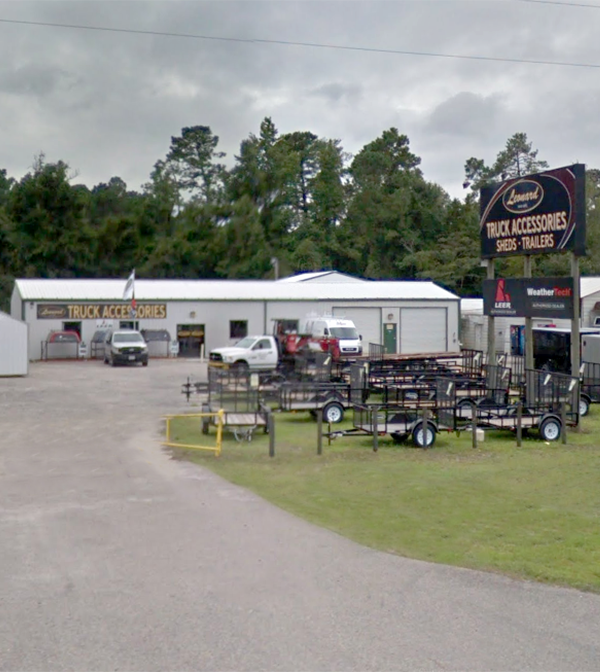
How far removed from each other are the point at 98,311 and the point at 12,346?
12.8 meters

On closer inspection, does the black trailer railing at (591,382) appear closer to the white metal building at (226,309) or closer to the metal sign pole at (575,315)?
the metal sign pole at (575,315)

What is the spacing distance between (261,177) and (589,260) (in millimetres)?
31784

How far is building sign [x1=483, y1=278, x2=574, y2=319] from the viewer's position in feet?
71.5

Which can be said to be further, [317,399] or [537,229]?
[537,229]

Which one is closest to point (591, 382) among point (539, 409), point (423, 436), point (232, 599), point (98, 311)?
point (539, 409)

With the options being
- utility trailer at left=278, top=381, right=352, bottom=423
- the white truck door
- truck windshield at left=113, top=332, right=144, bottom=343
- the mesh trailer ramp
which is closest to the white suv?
truck windshield at left=113, top=332, right=144, bottom=343

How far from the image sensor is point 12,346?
3416 centimetres

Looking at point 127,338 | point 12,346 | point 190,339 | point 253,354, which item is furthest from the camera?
point 190,339

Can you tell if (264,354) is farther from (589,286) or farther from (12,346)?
(589,286)

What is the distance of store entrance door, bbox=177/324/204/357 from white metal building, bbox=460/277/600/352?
16.3 m

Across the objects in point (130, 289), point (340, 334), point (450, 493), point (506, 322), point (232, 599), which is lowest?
point (232, 599)

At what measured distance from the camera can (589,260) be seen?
72.4 m

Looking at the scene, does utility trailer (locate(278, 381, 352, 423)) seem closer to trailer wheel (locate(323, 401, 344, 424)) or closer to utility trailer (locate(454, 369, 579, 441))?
trailer wheel (locate(323, 401, 344, 424))

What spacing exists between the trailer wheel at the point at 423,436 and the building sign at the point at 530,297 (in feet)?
19.1
